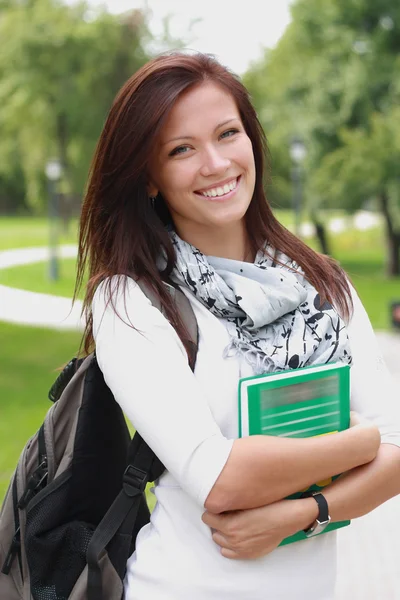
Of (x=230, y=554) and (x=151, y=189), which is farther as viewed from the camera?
(x=151, y=189)

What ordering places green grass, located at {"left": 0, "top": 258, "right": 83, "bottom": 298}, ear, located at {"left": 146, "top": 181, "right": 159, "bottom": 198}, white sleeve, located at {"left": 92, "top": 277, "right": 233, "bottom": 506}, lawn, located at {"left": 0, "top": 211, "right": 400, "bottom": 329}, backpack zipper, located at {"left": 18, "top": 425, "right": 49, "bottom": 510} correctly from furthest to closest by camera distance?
green grass, located at {"left": 0, "top": 258, "right": 83, "bottom": 298}, lawn, located at {"left": 0, "top": 211, "right": 400, "bottom": 329}, ear, located at {"left": 146, "top": 181, "right": 159, "bottom": 198}, backpack zipper, located at {"left": 18, "top": 425, "right": 49, "bottom": 510}, white sleeve, located at {"left": 92, "top": 277, "right": 233, "bottom": 506}

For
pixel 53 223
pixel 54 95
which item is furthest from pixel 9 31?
pixel 53 223

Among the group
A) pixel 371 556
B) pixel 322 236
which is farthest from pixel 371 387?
pixel 322 236

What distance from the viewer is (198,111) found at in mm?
1755

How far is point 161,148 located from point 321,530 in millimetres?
837

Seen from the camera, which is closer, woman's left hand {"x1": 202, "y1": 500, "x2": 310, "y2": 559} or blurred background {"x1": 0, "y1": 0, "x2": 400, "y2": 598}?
woman's left hand {"x1": 202, "y1": 500, "x2": 310, "y2": 559}

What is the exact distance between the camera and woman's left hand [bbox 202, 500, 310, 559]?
1.55m

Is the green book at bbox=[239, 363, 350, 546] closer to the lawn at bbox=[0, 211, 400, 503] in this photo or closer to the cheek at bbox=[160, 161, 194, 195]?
the cheek at bbox=[160, 161, 194, 195]

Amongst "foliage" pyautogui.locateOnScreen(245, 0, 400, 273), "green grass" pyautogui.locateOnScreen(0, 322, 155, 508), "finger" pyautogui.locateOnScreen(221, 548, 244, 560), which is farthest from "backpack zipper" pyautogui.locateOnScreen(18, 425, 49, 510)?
"foliage" pyautogui.locateOnScreen(245, 0, 400, 273)

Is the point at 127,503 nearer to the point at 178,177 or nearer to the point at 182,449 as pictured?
the point at 182,449

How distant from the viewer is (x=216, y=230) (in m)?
1.89

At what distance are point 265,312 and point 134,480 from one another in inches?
16.9

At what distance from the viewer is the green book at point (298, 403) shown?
155 centimetres

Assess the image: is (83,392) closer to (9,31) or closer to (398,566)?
(398,566)
